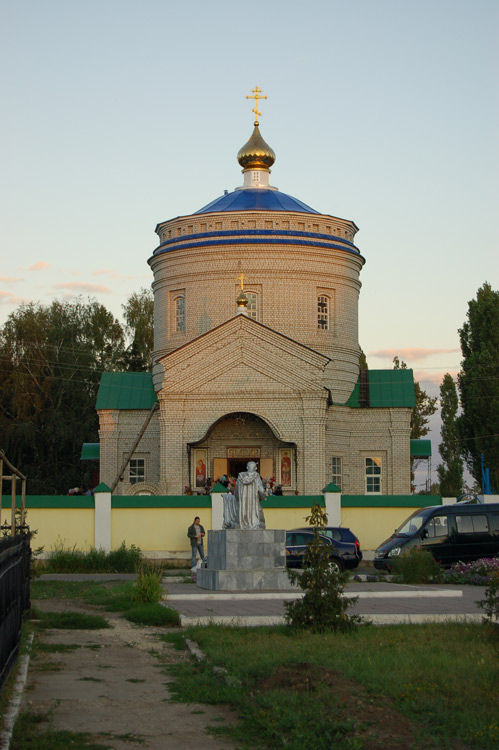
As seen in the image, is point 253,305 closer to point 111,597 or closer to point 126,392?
point 126,392

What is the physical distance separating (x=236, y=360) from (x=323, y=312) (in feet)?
17.7

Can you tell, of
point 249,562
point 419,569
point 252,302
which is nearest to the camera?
point 249,562

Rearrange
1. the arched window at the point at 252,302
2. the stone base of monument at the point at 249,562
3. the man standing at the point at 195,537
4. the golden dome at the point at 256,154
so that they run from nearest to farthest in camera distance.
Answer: the stone base of monument at the point at 249,562
the man standing at the point at 195,537
the arched window at the point at 252,302
the golden dome at the point at 256,154

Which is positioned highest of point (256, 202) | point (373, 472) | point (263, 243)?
point (256, 202)

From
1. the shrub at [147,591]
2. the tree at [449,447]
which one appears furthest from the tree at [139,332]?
the shrub at [147,591]

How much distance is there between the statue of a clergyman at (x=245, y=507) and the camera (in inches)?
717

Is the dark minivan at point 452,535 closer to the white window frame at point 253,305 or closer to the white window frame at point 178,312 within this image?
the white window frame at point 253,305

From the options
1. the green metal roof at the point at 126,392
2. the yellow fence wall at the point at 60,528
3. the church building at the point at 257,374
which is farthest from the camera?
the green metal roof at the point at 126,392

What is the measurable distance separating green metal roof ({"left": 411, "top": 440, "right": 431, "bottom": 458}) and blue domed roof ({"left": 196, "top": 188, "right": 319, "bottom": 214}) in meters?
9.29

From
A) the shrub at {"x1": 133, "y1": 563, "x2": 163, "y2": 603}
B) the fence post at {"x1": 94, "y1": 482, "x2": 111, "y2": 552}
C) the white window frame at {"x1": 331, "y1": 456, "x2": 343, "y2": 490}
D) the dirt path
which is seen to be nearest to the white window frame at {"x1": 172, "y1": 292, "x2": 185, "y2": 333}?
the white window frame at {"x1": 331, "y1": 456, "x2": 343, "y2": 490}

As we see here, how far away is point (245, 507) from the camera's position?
18250 mm

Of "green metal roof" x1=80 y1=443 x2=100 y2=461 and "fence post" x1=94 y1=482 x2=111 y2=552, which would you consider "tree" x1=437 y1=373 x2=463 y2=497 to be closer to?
"green metal roof" x1=80 y1=443 x2=100 y2=461

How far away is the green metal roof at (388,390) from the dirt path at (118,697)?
81.2ft

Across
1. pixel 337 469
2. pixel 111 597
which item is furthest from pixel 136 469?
pixel 111 597
